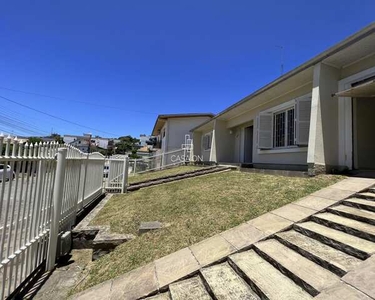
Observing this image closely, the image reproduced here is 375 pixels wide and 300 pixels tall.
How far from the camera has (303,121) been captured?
7.46 metres

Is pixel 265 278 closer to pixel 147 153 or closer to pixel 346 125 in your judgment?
pixel 346 125

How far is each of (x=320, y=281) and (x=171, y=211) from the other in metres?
3.61

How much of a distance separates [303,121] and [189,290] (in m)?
6.69

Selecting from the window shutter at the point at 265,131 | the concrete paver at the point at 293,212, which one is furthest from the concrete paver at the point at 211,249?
the window shutter at the point at 265,131

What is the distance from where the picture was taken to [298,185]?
18.4 feet

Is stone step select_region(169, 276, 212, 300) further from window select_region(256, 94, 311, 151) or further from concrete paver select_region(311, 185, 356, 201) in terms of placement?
window select_region(256, 94, 311, 151)

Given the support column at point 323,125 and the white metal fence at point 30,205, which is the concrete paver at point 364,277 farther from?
the support column at point 323,125

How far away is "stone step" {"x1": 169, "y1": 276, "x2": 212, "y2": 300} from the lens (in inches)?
98.6

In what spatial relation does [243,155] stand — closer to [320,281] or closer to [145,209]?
[145,209]

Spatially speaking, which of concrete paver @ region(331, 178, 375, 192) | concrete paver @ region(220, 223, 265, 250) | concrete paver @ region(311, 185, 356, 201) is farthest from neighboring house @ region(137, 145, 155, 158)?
concrete paver @ region(220, 223, 265, 250)

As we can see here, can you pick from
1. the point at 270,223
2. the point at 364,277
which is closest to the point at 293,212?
the point at 270,223

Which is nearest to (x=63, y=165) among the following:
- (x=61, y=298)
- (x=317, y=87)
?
(x=61, y=298)

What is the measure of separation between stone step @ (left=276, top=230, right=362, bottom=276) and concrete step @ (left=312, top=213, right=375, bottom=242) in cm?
44

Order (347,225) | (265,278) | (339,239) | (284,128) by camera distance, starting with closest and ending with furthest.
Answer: (265,278)
(339,239)
(347,225)
(284,128)
